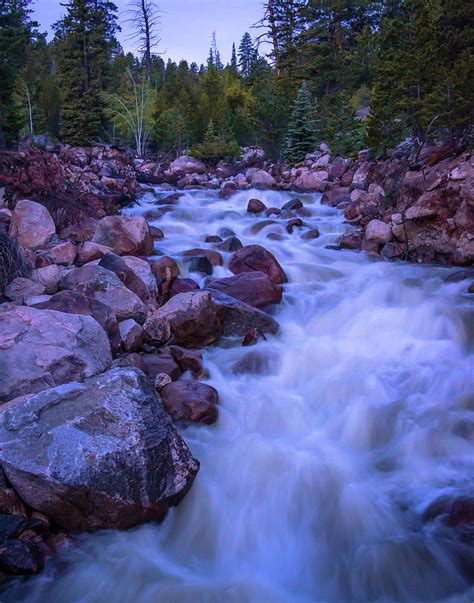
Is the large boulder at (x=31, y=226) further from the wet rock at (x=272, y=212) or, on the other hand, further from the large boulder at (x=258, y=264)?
the wet rock at (x=272, y=212)

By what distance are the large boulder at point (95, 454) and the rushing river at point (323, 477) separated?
0.24 metres

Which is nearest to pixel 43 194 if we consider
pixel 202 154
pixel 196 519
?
pixel 196 519

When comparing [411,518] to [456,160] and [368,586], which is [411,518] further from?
[456,160]

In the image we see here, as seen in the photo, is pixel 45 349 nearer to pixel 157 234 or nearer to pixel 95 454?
pixel 95 454

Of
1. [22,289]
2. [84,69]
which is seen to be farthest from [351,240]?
[84,69]

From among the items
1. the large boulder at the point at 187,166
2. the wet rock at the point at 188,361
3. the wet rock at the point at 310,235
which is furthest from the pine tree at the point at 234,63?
the wet rock at the point at 188,361

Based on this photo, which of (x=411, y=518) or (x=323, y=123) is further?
(x=323, y=123)

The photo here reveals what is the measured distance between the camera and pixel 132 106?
24375mm

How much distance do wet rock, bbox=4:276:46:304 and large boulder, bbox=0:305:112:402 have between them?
0.86 m

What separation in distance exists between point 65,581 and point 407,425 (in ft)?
10.4

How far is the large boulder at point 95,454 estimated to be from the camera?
329 cm

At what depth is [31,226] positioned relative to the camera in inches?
299

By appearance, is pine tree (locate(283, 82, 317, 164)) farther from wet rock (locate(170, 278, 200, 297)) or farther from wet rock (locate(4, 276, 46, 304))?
wet rock (locate(4, 276, 46, 304))

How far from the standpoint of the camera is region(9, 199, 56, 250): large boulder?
746 centimetres
